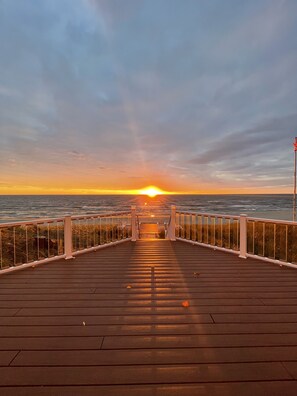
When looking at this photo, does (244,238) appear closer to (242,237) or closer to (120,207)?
(242,237)

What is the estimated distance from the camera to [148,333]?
201 centimetres

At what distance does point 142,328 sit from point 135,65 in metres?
7.98

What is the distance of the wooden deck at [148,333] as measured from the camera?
146 cm

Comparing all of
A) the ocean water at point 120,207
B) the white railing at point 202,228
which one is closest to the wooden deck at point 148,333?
the white railing at point 202,228

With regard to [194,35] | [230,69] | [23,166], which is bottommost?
[23,166]

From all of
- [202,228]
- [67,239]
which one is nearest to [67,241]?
[67,239]

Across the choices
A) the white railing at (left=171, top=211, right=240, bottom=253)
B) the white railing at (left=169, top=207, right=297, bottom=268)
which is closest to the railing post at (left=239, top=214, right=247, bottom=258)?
the white railing at (left=169, top=207, right=297, bottom=268)

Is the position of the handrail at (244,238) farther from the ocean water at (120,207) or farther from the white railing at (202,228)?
the ocean water at (120,207)

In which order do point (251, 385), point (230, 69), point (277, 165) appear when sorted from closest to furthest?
point (251, 385) < point (230, 69) < point (277, 165)

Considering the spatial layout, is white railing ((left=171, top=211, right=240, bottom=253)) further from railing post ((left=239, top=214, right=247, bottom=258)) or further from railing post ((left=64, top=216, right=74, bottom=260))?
railing post ((left=64, top=216, right=74, bottom=260))

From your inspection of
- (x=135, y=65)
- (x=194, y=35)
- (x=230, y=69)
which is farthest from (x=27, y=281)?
(x=230, y=69)

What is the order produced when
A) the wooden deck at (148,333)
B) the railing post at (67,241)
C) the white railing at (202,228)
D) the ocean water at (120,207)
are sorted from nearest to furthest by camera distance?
the wooden deck at (148,333) → the railing post at (67,241) → the white railing at (202,228) → the ocean water at (120,207)

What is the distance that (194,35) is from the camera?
6.58 m

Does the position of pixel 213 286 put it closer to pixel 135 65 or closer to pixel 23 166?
pixel 135 65
